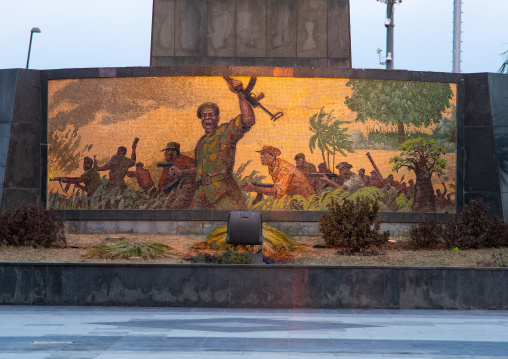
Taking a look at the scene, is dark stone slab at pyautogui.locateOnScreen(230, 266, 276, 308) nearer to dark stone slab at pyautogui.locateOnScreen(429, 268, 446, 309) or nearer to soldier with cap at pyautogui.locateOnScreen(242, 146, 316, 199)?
dark stone slab at pyautogui.locateOnScreen(429, 268, 446, 309)

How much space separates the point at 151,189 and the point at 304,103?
519 centimetres

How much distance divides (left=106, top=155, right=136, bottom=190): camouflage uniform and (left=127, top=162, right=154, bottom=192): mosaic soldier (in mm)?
185

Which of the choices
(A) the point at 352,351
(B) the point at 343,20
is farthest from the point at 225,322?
(B) the point at 343,20

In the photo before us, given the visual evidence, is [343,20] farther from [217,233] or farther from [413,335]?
[413,335]

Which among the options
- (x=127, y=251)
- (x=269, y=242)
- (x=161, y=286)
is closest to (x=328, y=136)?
(x=269, y=242)

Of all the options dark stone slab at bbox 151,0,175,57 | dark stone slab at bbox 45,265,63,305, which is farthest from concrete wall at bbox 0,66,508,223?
dark stone slab at bbox 45,265,63,305

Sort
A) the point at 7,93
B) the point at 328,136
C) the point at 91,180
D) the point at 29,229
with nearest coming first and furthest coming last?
the point at 29,229
the point at 328,136
the point at 91,180
the point at 7,93

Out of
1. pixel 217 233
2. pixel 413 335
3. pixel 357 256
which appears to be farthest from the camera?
pixel 217 233

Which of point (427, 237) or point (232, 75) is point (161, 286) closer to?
point (427, 237)

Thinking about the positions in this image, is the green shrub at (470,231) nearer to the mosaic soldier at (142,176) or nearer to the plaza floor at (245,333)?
the plaza floor at (245,333)

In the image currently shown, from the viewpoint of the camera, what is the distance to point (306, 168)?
20.1 meters

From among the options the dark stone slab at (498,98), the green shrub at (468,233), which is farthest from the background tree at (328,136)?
the dark stone slab at (498,98)

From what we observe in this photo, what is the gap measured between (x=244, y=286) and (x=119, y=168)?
26.9 feet

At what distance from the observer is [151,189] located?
20.2m
